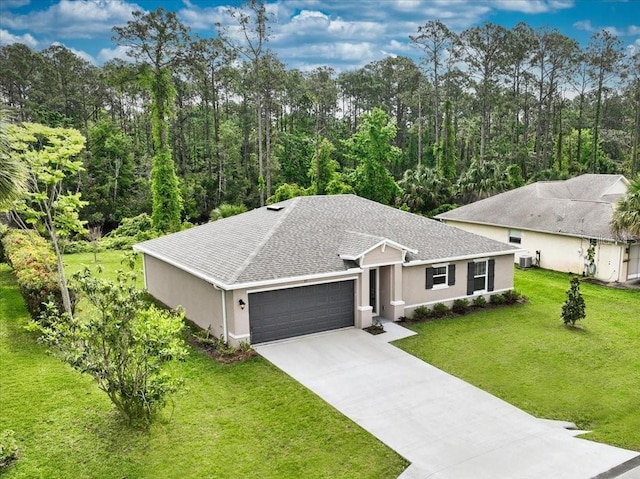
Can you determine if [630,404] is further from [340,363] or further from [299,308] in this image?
[299,308]

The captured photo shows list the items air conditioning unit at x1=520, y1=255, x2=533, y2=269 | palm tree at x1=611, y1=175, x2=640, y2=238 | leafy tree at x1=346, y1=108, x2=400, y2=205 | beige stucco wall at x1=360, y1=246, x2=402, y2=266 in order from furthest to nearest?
leafy tree at x1=346, y1=108, x2=400, y2=205, air conditioning unit at x1=520, y1=255, x2=533, y2=269, palm tree at x1=611, y1=175, x2=640, y2=238, beige stucco wall at x1=360, y1=246, x2=402, y2=266

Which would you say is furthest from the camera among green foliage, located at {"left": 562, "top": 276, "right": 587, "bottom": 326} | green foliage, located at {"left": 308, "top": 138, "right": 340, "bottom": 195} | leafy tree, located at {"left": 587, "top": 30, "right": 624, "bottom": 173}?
leafy tree, located at {"left": 587, "top": 30, "right": 624, "bottom": 173}

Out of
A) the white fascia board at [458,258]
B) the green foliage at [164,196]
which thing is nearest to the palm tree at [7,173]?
the white fascia board at [458,258]

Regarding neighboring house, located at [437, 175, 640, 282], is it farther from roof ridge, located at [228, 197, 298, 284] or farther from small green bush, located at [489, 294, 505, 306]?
roof ridge, located at [228, 197, 298, 284]

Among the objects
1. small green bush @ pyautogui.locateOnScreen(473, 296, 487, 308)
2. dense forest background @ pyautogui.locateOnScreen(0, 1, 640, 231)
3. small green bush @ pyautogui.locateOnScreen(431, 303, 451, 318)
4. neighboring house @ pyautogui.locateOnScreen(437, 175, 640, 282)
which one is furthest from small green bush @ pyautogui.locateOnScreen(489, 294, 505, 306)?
dense forest background @ pyautogui.locateOnScreen(0, 1, 640, 231)

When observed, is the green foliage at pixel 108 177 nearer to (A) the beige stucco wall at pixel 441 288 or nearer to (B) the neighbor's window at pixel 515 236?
(B) the neighbor's window at pixel 515 236

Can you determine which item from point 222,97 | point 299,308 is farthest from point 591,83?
point 299,308

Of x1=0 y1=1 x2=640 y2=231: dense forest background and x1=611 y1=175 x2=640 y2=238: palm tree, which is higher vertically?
x1=0 y1=1 x2=640 y2=231: dense forest background

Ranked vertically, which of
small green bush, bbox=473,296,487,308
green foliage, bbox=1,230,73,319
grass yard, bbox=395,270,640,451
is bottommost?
grass yard, bbox=395,270,640,451
